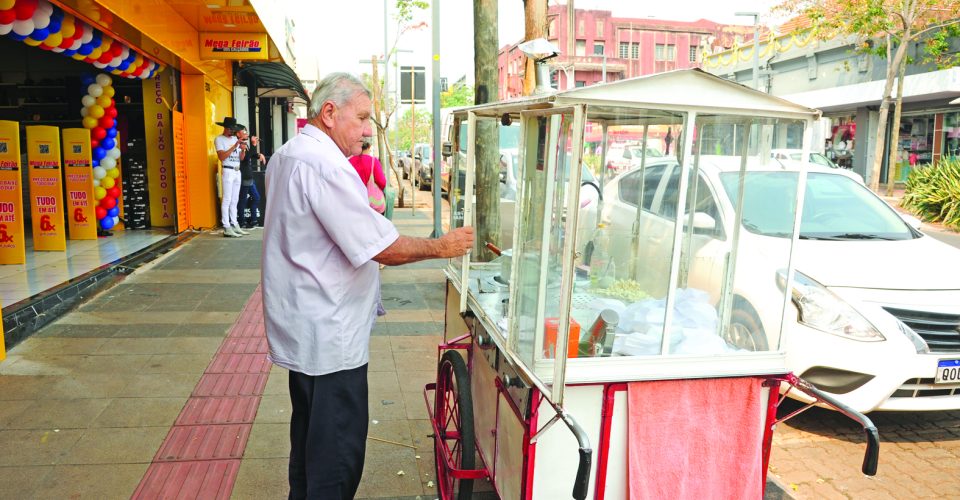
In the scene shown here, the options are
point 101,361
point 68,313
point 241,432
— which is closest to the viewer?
point 241,432

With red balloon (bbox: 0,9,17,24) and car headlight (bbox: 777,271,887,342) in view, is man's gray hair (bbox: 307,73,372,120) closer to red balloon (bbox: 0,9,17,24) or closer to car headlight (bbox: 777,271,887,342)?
car headlight (bbox: 777,271,887,342)

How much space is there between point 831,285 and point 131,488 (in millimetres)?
4085

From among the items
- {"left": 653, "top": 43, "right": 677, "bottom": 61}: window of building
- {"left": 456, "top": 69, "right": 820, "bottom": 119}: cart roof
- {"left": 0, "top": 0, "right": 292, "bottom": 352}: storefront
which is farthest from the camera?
{"left": 653, "top": 43, "right": 677, "bottom": 61}: window of building

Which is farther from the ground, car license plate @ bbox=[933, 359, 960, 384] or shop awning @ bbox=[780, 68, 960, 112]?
shop awning @ bbox=[780, 68, 960, 112]

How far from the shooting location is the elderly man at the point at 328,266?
8.17 feet

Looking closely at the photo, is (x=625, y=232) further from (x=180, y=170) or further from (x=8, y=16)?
(x=180, y=170)

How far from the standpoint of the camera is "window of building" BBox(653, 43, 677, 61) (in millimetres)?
59625

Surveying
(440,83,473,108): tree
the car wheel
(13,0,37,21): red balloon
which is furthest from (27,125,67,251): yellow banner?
(440,83,473,108): tree

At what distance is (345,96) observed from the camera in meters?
2.66

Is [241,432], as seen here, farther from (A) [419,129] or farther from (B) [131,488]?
(A) [419,129]

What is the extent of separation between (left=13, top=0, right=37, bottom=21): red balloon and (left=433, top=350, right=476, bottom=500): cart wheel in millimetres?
5268

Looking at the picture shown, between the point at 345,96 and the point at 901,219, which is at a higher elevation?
the point at 345,96

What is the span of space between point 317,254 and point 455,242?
19.7 inches

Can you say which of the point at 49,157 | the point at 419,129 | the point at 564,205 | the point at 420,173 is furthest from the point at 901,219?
the point at 419,129
